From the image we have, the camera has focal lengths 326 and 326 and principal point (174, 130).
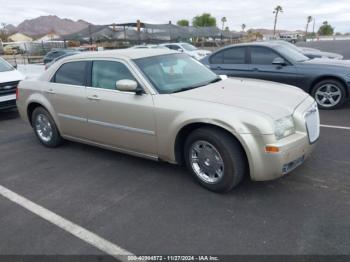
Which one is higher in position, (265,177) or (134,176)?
(265,177)

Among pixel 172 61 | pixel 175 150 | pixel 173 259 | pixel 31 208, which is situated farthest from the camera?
pixel 172 61

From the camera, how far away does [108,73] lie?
177 inches

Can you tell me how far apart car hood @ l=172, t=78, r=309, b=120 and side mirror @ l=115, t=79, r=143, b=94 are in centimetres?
50

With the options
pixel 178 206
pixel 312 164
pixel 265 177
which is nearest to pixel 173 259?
pixel 178 206

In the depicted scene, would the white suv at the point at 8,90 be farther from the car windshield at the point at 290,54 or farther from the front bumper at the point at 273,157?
the front bumper at the point at 273,157

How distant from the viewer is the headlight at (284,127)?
10.8 feet

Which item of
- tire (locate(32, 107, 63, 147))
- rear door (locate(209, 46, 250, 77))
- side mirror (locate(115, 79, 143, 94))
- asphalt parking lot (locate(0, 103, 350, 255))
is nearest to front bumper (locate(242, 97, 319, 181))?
asphalt parking lot (locate(0, 103, 350, 255))

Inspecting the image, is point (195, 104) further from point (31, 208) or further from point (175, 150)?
point (31, 208)

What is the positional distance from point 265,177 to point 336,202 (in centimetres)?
78

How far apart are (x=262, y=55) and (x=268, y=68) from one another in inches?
15.4

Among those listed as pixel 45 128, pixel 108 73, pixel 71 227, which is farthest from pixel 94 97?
pixel 71 227

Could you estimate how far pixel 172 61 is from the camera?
181 inches

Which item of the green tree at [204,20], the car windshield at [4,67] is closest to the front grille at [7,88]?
the car windshield at [4,67]

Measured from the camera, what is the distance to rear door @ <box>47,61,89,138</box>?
4.76 meters
